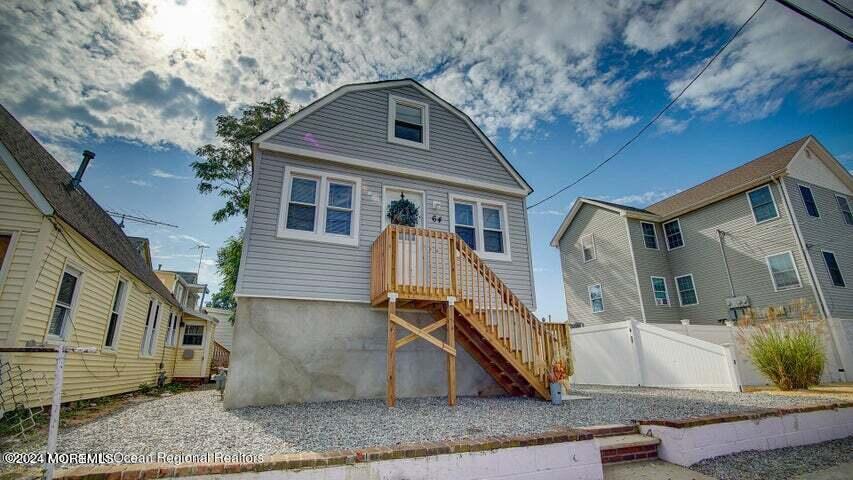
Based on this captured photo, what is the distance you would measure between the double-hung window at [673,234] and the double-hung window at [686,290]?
168 cm

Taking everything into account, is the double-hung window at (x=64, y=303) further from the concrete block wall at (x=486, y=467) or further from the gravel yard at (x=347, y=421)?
the concrete block wall at (x=486, y=467)

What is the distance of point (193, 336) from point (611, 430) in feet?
62.9

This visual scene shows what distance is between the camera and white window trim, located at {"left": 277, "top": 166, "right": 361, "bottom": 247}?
25.4 ft

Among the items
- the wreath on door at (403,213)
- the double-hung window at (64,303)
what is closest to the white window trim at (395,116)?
the wreath on door at (403,213)

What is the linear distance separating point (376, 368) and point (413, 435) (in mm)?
3515

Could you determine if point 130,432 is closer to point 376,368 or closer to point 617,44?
point 376,368

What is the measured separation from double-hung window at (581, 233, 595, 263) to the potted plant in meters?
14.0

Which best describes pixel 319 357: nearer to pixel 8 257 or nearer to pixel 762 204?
Result: pixel 8 257

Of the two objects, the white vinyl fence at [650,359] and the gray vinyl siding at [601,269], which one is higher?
the gray vinyl siding at [601,269]

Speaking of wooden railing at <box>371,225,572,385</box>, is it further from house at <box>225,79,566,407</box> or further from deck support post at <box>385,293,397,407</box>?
deck support post at <box>385,293,397,407</box>

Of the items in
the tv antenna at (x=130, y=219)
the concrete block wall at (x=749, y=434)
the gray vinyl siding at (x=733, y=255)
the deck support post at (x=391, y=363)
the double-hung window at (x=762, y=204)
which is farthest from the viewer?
the tv antenna at (x=130, y=219)

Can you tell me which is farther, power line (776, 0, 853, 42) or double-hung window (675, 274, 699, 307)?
double-hung window (675, 274, 699, 307)

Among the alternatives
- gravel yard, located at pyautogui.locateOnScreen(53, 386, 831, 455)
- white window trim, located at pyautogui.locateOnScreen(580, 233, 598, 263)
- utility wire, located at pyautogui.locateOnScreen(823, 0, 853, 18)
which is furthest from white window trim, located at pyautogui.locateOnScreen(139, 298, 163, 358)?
white window trim, located at pyautogui.locateOnScreen(580, 233, 598, 263)

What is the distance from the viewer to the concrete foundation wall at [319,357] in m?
6.81
